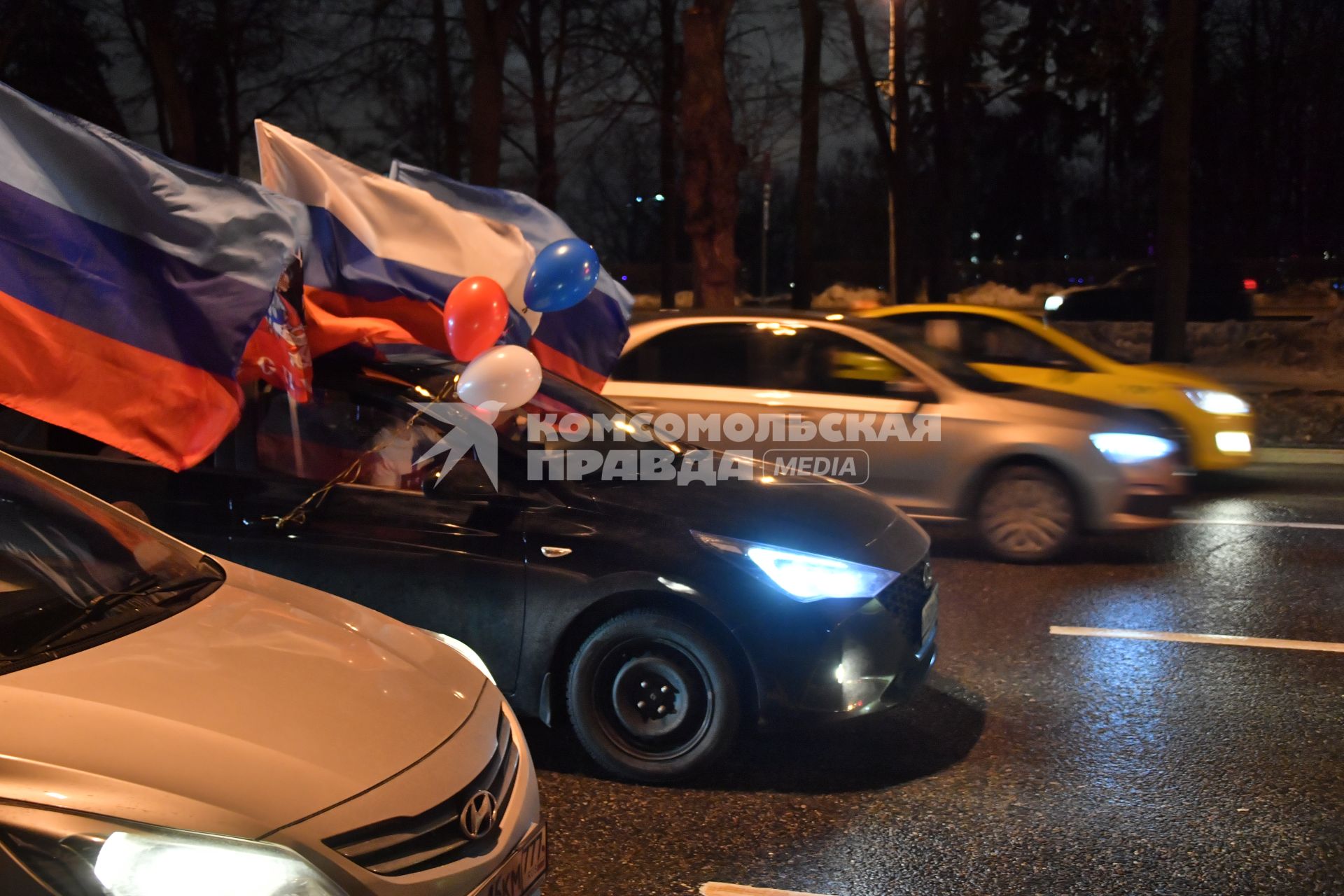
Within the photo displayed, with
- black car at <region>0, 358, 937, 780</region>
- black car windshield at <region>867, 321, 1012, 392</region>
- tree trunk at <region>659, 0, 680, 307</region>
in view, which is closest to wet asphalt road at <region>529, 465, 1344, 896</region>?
black car at <region>0, 358, 937, 780</region>

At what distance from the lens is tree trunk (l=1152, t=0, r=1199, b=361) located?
1534 centimetres

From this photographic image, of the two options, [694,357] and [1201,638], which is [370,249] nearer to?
[694,357]

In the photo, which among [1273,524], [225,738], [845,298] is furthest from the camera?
[845,298]

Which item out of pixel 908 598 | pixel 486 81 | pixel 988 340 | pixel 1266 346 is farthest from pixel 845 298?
pixel 908 598

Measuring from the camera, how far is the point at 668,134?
2259 cm

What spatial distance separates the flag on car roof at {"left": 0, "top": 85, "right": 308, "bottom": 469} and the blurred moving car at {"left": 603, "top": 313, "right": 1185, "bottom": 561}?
149 inches

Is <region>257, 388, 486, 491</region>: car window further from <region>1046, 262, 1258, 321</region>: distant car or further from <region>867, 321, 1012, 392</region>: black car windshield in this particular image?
<region>1046, 262, 1258, 321</region>: distant car

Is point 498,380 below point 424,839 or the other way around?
the other way around

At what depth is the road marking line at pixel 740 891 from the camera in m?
3.59

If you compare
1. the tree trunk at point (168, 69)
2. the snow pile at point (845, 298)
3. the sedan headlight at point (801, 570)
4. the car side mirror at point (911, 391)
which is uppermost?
the tree trunk at point (168, 69)

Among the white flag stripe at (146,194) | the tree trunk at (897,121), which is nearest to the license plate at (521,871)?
the white flag stripe at (146,194)

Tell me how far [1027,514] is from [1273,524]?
7.91 feet

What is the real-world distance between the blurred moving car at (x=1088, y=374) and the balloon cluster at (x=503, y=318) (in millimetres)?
3160

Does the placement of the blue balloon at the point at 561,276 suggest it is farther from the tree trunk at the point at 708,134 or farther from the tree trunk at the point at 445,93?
the tree trunk at the point at 445,93
